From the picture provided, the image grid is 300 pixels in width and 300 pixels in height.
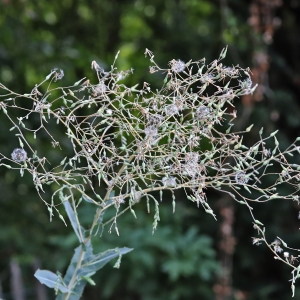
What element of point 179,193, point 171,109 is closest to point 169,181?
point 171,109

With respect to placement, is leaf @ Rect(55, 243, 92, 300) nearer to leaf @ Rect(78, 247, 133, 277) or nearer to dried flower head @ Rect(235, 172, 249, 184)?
leaf @ Rect(78, 247, 133, 277)

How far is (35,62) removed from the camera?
226 centimetres

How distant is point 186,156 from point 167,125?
4 centimetres

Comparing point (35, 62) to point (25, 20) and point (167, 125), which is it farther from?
point (167, 125)

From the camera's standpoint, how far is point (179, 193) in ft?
8.04

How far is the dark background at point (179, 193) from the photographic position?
83.8 inches

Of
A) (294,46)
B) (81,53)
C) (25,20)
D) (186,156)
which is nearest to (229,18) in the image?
(294,46)

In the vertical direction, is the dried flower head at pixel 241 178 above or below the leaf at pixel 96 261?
above

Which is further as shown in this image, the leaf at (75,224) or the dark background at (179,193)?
the dark background at (179,193)

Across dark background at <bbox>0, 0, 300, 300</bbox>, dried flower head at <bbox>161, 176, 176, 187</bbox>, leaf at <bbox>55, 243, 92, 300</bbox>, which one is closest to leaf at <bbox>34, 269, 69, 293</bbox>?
leaf at <bbox>55, 243, 92, 300</bbox>

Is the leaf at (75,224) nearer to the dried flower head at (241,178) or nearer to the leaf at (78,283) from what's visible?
the leaf at (78,283)

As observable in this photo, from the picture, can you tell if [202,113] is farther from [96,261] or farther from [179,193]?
[179,193]

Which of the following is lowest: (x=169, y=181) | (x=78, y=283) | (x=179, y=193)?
(x=78, y=283)

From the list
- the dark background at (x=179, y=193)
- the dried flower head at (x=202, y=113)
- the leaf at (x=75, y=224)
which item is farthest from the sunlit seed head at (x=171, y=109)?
the dark background at (x=179, y=193)
